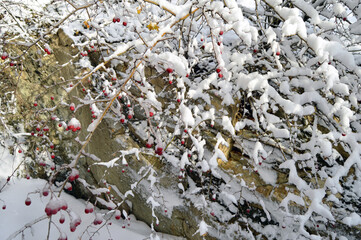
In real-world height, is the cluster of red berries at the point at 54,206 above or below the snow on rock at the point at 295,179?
above

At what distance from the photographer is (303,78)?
205 cm

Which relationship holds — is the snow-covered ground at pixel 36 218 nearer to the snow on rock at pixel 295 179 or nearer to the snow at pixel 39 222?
the snow at pixel 39 222

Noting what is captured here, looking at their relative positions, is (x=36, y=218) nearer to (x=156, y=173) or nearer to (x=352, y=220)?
(x=156, y=173)

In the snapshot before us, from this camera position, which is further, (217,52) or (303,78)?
(303,78)

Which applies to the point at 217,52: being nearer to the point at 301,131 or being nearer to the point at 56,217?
the point at 301,131

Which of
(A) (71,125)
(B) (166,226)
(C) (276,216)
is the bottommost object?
(B) (166,226)

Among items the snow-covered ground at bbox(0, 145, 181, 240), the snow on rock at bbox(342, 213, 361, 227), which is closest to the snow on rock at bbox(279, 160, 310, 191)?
the snow on rock at bbox(342, 213, 361, 227)

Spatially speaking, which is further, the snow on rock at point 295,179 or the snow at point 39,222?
the snow at point 39,222

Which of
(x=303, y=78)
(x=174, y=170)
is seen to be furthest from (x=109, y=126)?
(x=303, y=78)

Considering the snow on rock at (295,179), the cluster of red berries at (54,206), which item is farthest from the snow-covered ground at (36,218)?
the cluster of red berries at (54,206)

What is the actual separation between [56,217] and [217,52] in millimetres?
4173

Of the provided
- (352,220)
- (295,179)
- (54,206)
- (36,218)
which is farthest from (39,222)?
(352,220)

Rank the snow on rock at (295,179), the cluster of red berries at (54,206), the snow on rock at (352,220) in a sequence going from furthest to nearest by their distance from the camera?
the snow on rock at (352,220)
the snow on rock at (295,179)
the cluster of red berries at (54,206)

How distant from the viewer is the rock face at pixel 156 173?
2551 millimetres
